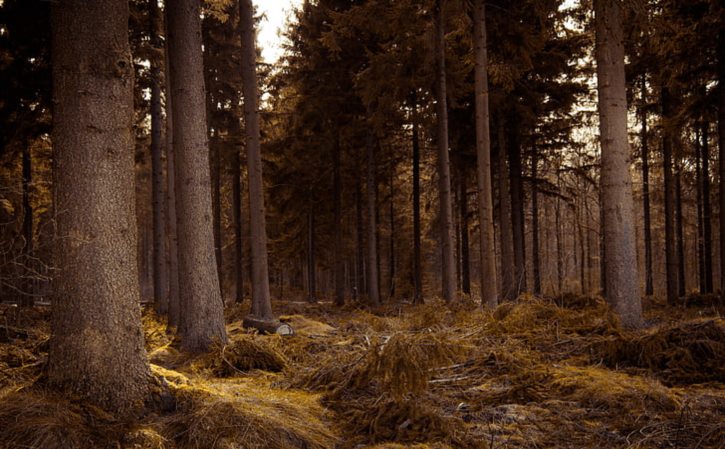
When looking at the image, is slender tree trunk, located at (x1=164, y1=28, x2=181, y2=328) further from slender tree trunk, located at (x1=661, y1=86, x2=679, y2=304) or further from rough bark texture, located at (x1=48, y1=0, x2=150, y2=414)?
slender tree trunk, located at (x1=661, y1=86, x2=679, y2=304)

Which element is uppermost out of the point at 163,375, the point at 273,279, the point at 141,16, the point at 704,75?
the point at 141,16

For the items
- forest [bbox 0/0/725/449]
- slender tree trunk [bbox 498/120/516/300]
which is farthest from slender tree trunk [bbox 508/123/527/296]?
slender tree trunk [bbox 498/120/516/300]

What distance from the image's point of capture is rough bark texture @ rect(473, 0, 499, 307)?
37.0 feet

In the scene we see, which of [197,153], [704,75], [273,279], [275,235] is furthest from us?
[273,279]

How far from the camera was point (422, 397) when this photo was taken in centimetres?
539

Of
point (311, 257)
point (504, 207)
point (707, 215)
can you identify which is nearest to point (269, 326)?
point (504, 207)

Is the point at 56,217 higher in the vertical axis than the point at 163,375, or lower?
higher

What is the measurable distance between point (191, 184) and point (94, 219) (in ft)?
12.2

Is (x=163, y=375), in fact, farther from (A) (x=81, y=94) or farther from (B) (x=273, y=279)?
(B) (x=273, y=279)

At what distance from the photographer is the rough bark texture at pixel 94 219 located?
4551 mm

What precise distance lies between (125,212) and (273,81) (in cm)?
1717

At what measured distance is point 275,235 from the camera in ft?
95.1

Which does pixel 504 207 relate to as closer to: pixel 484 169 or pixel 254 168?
pixel 484 169

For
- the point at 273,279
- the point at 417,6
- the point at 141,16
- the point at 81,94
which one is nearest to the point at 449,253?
the point at 417,6
